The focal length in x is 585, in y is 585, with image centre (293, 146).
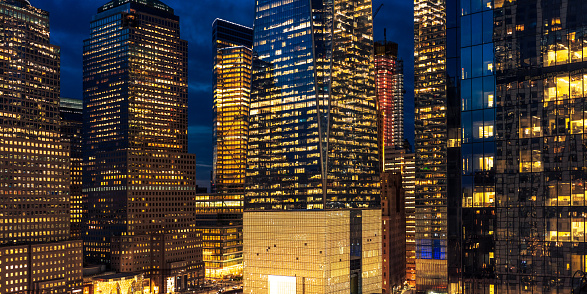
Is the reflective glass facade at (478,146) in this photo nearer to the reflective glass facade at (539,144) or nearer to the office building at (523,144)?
the office building at (523,144)

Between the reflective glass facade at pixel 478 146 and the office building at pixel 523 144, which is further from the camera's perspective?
the reflective glass facade at pixel 478 146

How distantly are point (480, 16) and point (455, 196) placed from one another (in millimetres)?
17999

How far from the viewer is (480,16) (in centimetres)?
5269

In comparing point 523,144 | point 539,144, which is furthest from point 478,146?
point 539,144

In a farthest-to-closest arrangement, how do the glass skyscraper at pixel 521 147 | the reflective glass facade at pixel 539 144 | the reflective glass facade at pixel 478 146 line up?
the reflective glass facade at pixel 478 146 < the glass skyscraper at pixel 521 147 < the reflective glass facade at pixel 539 144

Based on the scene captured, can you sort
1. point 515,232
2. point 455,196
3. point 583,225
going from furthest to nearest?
point 455,196
point 515,232
point 583,225

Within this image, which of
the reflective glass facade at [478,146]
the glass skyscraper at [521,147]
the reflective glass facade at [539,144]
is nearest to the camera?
the reflective glass facade at [539,144]

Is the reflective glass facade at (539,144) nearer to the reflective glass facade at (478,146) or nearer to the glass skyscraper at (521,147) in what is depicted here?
the glass skyscraper at (521,147)

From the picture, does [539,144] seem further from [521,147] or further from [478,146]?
[478,146]

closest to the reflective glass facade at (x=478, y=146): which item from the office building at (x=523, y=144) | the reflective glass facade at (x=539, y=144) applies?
the office building at (x=523, y=144)

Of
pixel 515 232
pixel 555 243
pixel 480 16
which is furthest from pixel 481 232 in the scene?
pixel 480 16

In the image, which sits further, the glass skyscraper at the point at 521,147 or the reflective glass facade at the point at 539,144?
the glass skyscraper at the point at 521,147

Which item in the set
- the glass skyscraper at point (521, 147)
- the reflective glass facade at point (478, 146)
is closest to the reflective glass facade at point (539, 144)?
the glass skyscraper at point (521, 147)

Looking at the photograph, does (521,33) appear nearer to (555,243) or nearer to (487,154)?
(487,154)
